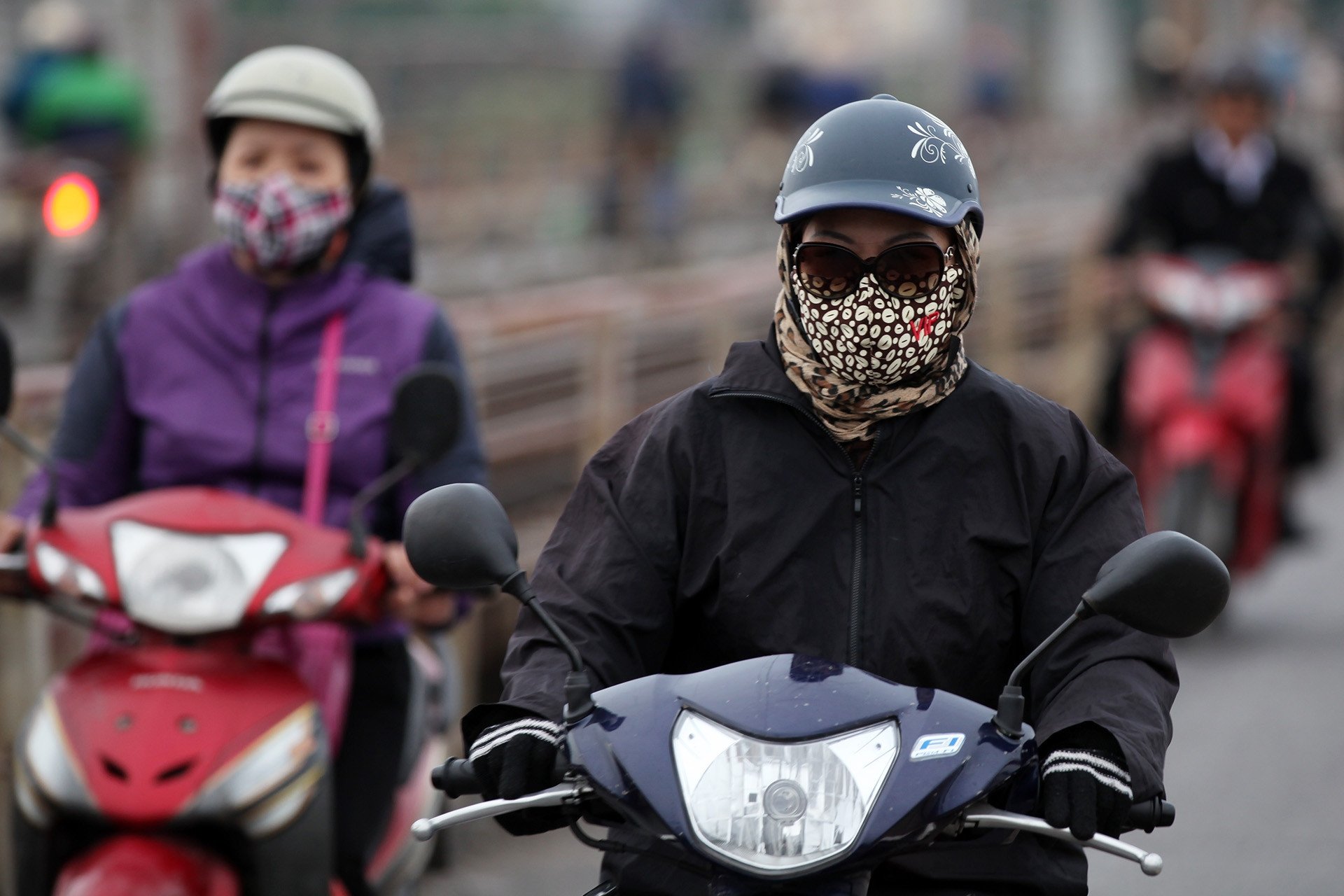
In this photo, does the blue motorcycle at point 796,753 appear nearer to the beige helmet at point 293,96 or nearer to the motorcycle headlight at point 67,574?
the motorcycle headlight at point 67,574

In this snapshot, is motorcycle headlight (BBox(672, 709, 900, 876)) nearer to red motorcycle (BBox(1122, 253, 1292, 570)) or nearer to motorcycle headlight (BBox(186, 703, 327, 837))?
motorcycle headlight (BBox(186, 703, 327, 837))

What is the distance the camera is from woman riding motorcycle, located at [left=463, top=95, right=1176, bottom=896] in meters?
3.10

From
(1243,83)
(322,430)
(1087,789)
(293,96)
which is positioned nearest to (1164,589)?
(1087,789)

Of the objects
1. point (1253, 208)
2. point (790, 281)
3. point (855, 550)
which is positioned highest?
point (790, 281)

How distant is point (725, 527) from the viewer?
322 cm

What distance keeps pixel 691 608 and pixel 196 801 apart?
1.09 metres

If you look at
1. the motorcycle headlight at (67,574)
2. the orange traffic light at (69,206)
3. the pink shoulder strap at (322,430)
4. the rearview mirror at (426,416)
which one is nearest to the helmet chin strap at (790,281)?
the rearview mirror at (426,416)

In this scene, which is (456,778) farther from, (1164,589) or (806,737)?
(1164,589)

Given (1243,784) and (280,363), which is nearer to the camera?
(280,363)

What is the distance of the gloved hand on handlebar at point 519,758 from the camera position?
2873mm

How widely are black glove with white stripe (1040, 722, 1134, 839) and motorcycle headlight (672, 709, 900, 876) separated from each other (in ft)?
0.92

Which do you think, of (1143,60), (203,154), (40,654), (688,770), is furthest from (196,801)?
(1143,60)

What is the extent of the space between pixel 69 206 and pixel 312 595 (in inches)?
151

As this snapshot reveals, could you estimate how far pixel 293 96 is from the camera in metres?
4.86
